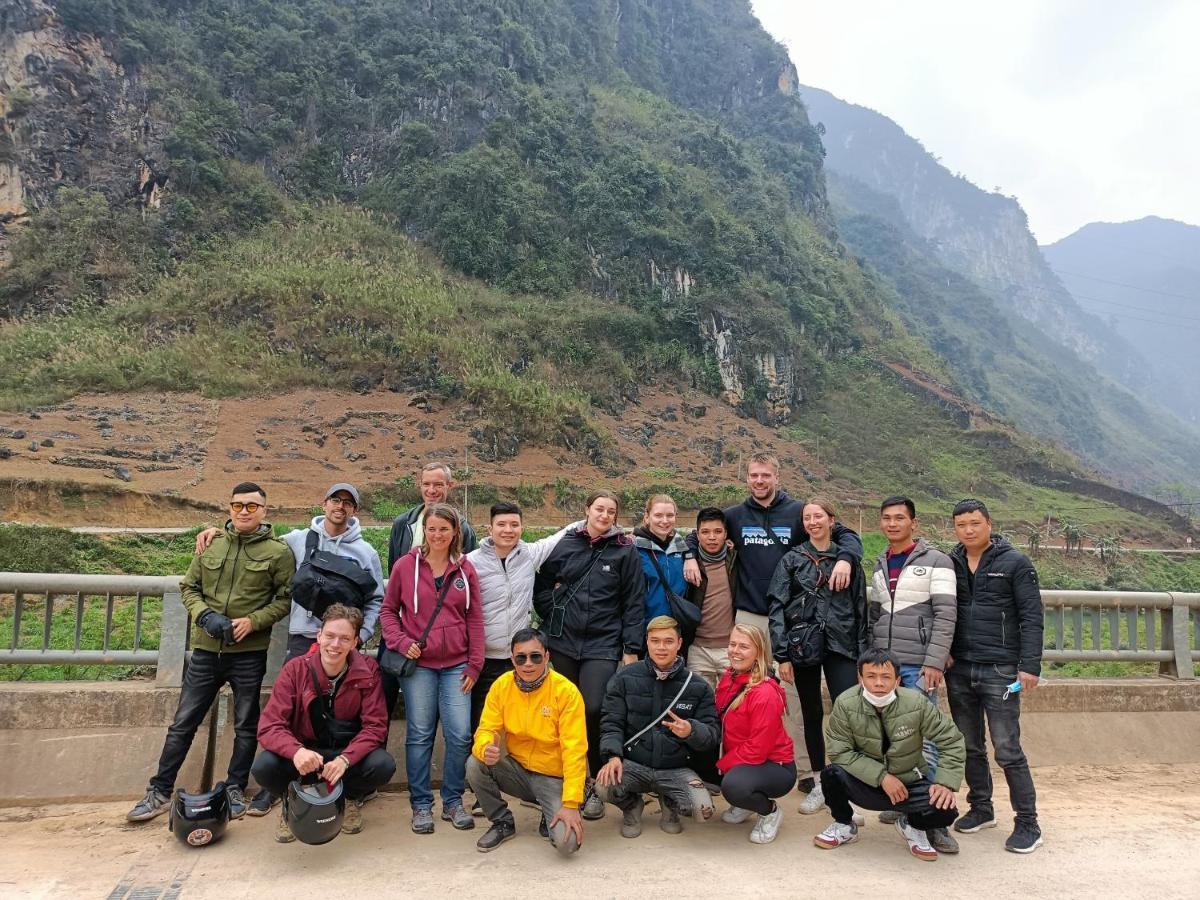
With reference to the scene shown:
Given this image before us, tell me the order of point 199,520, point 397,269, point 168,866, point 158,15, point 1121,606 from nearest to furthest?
point 168,866 < point 1121,606 < point 199,520 < point 397,269 < point 158,15

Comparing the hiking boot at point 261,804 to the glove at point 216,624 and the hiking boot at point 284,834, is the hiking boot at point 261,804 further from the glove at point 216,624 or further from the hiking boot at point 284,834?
the glove at point 216,624

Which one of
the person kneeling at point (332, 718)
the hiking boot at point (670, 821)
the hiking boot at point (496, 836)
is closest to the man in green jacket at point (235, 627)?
the person kneeling at point (332, 718)

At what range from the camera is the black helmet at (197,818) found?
12.2 feet

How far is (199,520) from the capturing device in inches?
901

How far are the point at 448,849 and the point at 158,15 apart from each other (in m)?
54.8

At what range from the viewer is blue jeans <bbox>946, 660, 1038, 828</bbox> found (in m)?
4.06

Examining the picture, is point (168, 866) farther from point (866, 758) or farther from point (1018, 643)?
point (1018, 643)

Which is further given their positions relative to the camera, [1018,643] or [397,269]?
[397,269]

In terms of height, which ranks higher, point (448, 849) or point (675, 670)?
point (675, 670)

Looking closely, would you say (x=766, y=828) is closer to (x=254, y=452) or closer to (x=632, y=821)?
(x=632, y=821)

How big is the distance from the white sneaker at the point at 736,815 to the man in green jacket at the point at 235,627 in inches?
104

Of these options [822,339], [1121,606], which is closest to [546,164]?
[822,339]

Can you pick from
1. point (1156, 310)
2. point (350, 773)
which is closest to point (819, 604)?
point (350, 773)

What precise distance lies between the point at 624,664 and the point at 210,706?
240cm
